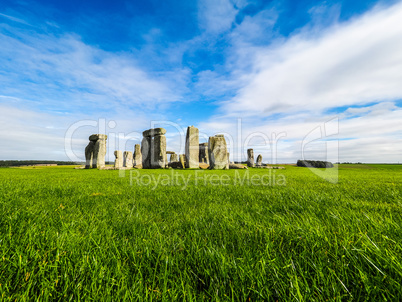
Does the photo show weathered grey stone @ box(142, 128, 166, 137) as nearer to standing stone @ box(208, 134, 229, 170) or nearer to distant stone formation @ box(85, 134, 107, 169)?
distant stone formation @ box(85, 134, 107, 169)

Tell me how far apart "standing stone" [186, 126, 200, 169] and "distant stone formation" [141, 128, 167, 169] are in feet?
6.79

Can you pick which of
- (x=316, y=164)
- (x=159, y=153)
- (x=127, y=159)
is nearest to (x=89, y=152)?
(x=127, y=159)

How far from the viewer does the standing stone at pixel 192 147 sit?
14.2 m

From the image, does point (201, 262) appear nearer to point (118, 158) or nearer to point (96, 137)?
point (96, 137)

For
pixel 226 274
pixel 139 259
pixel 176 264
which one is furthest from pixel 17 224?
pixel 226 274

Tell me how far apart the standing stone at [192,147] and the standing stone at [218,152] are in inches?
63.7

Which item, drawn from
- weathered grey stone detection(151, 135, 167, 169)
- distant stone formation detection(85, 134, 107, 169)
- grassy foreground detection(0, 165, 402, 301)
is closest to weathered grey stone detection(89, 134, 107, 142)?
distant stone formation detection(85, 134, 107, 169)

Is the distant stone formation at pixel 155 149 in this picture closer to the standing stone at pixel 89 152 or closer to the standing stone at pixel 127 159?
the standing stone at pixel 89 152

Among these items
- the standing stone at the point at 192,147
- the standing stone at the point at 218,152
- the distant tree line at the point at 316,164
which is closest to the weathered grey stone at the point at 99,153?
the standing stone at the point at 192,147

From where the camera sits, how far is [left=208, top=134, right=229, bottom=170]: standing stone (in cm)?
1315

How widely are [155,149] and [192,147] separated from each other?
10.6 ft

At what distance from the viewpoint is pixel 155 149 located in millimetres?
15258

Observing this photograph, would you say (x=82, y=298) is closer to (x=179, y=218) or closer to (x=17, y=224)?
(x=179, y=218)

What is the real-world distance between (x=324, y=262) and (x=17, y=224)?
2106 mm
